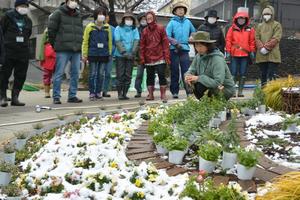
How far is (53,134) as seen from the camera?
5.55 meters

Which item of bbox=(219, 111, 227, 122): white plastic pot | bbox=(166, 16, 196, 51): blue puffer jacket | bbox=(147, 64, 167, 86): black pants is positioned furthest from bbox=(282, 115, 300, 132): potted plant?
bbox=(166, 16, 196, 51): blue puffer jacket

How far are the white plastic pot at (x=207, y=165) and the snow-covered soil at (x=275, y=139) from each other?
593mm

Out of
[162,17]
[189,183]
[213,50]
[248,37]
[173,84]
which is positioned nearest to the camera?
[189,183]

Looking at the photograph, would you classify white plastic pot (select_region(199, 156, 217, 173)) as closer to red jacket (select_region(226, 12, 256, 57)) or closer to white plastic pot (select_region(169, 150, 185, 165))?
white plastic pot (select_region(169, 150, 185, 165))

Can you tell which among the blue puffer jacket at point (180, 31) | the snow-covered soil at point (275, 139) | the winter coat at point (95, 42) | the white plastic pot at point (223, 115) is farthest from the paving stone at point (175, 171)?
the winter coat at point (95, 42)

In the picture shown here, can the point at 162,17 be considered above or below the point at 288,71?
above

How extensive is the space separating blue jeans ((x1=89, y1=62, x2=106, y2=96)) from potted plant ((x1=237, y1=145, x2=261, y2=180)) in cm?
710

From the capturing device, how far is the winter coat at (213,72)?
6.00m

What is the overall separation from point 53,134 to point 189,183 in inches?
107

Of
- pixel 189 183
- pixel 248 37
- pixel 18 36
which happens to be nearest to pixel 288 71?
pixel 248 37

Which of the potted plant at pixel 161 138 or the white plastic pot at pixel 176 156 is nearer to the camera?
the white plastic pot at pixel 176 156

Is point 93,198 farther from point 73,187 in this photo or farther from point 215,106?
point 215,106

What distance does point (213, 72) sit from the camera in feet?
19.9

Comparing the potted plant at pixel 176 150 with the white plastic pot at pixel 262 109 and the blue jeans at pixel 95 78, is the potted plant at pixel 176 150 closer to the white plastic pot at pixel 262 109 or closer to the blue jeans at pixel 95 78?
the white plastic pot at pixel 262 109
